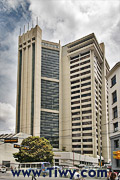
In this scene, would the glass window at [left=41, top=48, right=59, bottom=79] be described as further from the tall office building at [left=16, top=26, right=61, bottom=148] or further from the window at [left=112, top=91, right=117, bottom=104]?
the window at [left=112, top=91, right=117, bottom=104]

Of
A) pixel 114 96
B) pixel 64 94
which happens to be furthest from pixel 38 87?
pixel 114 96

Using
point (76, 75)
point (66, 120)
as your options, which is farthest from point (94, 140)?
point (76, 75)

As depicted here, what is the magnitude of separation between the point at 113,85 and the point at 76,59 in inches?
2723

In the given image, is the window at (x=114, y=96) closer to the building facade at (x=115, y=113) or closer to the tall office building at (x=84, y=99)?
the building facade at (x=115, y=113)

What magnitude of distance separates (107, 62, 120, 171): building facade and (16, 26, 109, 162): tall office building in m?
53.0

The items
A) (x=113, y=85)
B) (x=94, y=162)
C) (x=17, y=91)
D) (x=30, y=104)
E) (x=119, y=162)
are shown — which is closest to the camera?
(x=119, y=162)

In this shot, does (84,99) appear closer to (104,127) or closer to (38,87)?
(104,127)

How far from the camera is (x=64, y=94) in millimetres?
114875

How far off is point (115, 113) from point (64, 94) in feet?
227

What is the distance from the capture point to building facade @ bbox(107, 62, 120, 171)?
43.0 meters

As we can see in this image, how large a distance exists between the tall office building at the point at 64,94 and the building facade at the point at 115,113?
5300 centimetres

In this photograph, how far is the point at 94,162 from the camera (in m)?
95.6

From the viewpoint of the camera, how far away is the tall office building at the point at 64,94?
102125mm

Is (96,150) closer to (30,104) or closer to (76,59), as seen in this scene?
(30,104)
